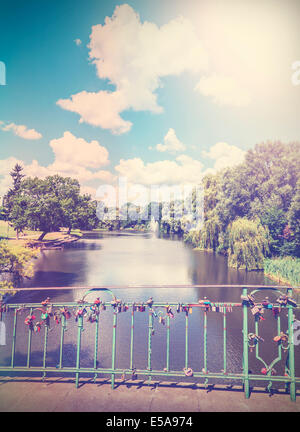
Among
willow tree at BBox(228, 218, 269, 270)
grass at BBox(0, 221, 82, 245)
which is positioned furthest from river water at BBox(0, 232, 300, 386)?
grass at BBox(0, 221, 82, 245)

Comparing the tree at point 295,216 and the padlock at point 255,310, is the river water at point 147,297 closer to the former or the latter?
the tree at point 295,216

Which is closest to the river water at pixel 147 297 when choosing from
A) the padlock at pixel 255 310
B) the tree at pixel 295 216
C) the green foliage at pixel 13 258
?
the green foliage at pixel 13 258

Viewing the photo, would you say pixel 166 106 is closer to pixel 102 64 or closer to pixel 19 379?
pixel 102 64

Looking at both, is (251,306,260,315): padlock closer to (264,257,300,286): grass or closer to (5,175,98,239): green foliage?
(264,257,300,286): grass

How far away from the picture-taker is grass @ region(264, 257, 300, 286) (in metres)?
13.2

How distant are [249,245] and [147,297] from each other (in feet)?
28.3

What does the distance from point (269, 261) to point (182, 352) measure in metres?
11.8

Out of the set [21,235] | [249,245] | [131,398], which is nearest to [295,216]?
[249,245]

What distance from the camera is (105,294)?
1258 centimetres

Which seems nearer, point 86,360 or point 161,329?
point 86,360

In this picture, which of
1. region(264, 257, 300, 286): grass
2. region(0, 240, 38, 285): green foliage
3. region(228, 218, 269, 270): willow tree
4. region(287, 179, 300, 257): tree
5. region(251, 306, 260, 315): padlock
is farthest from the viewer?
region(228, 218, 269, 270): willow tree

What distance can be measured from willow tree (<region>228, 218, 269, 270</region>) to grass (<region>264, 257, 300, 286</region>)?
27.7 inches

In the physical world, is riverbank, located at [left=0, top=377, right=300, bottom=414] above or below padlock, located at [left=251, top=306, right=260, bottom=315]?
below


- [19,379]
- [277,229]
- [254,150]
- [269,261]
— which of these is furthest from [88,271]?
[254,150]
